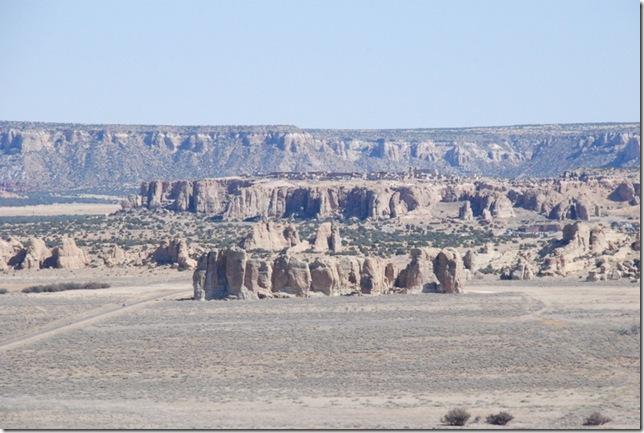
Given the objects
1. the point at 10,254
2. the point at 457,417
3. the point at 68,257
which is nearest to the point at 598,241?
the point at 68,257

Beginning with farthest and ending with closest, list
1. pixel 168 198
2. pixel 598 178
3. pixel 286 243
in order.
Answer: pixel 168 198, pixel 598 178, pixel 286 243

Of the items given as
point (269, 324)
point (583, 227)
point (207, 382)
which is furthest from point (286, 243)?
point (207, 382)

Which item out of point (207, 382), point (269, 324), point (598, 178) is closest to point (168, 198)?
point (598, 178)

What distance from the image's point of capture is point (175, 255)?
8669 centimetres

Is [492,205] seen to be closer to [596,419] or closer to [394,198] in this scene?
[394,198]

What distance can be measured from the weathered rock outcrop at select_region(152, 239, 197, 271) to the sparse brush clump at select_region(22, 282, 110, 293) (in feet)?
34.9

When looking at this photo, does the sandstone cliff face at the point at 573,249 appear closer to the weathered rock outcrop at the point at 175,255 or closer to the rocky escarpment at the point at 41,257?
the weathered rock outcrop at the point at 175,255

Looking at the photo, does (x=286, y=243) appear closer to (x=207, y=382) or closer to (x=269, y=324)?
(x=269, y=324)

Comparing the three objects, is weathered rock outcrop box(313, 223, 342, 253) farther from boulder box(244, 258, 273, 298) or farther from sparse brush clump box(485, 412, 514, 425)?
sparse brush clump box(485, 412, 514, 425)

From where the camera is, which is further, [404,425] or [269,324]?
[269,324]

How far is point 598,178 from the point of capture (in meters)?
147

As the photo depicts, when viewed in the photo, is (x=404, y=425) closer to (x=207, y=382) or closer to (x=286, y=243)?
(x=207, y=382)

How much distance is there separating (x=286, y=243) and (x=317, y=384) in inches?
2100

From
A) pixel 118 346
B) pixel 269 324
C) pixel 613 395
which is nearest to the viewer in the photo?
pixel 613 395
